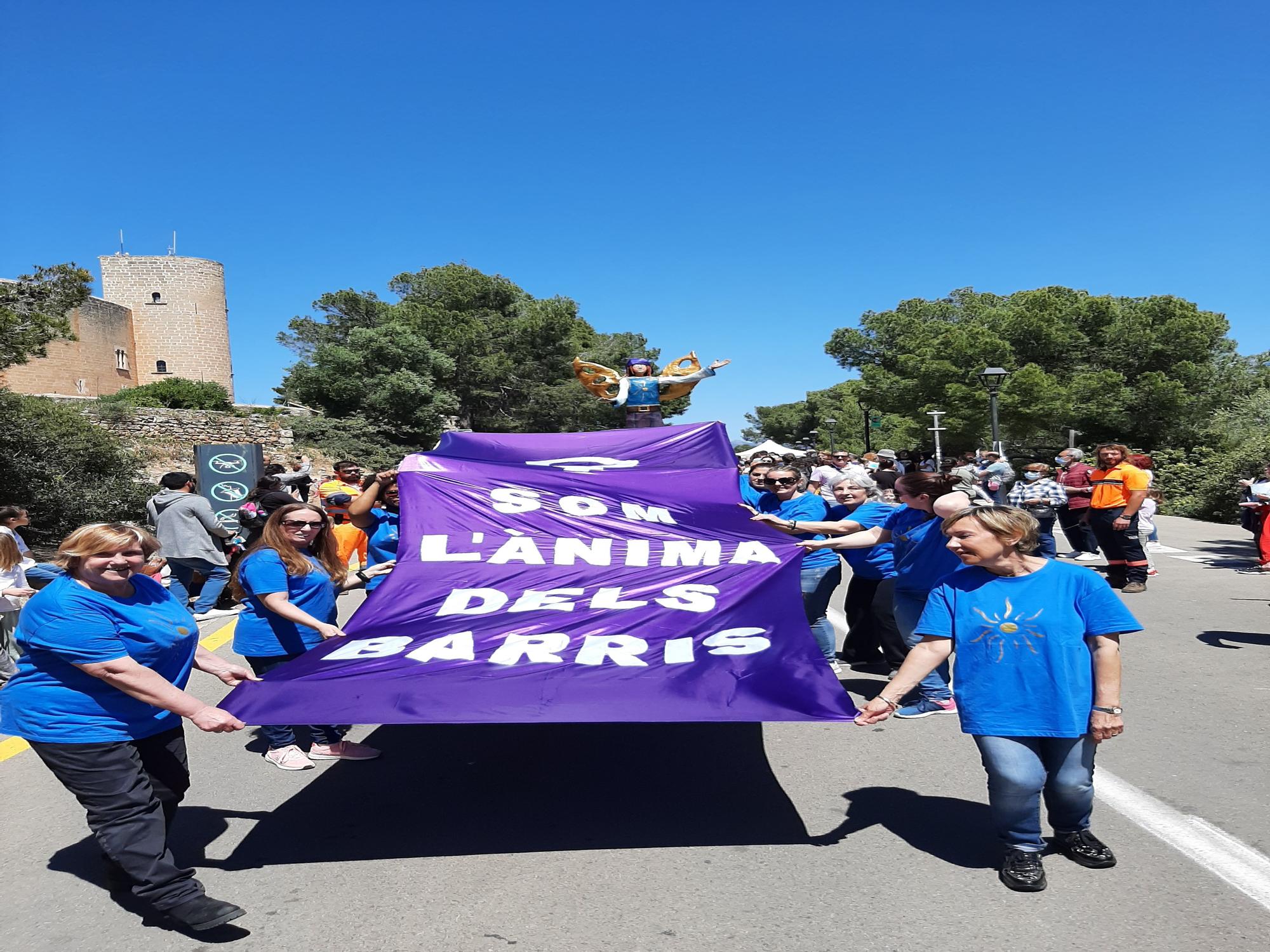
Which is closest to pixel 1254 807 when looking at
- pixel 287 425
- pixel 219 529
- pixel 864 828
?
pixel 864 828

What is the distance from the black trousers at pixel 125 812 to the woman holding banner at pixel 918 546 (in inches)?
131

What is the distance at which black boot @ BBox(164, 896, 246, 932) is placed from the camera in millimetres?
3105

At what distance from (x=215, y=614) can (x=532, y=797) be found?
22.5 ft

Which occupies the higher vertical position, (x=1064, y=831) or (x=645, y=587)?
(x=645, y=587)

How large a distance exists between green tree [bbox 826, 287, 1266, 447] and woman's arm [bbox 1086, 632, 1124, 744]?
34.0 meters

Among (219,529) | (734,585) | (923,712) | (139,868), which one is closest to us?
(139,868)

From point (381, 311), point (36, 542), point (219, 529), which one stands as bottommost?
point (36, 542)

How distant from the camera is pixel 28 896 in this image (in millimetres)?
3561

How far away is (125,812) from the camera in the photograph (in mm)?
3152

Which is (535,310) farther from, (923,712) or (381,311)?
(923,712)

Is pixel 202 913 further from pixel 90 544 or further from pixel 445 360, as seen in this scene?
pixel 445 360

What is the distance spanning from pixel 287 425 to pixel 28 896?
36.0m

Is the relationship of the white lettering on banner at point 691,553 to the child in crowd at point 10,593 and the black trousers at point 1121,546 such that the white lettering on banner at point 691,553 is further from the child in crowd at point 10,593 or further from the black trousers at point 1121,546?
the black trousers at point 1121,546

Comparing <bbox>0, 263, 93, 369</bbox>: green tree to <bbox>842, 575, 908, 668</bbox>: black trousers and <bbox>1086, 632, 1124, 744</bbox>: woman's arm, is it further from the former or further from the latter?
<bbox>1086, 632, 1124, 744</bbox>: woman's arm
